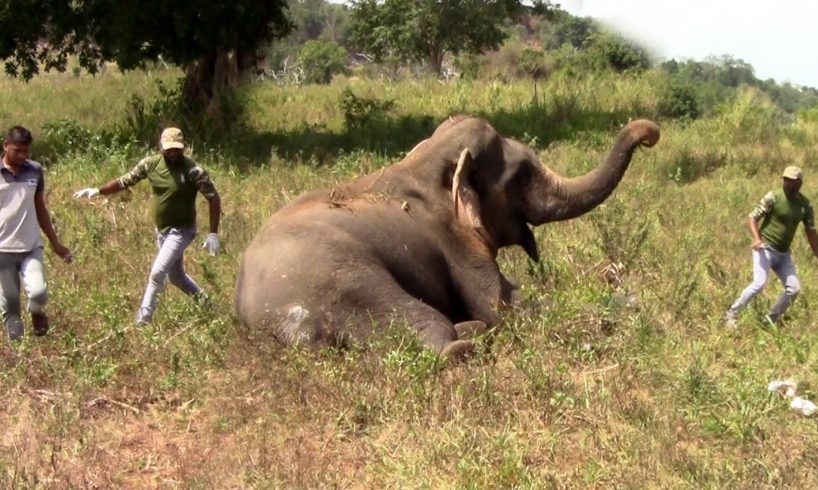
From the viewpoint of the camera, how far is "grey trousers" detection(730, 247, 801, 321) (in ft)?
27.7

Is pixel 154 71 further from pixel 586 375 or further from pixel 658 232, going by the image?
pixel 586 375

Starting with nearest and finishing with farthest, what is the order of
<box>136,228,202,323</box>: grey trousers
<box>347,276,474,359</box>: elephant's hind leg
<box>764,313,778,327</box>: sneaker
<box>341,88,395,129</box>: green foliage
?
1. <box>347,276,474,359</box>: elephant's hind leg
2. <box>136,228,202,323</box>: grey trousers
3. <box>764,313,778,327</box>: sneaker
4. <box>341,88,395,129</box>: green foliage

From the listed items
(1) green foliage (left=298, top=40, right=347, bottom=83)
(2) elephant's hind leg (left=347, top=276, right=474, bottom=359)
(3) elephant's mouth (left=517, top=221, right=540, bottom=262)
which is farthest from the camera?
→ (1) green foliage (left=298, top=40, right=347, bottom=83)

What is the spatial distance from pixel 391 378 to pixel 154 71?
778 inches

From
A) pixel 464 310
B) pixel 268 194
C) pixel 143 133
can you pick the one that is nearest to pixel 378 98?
pixel 143 133

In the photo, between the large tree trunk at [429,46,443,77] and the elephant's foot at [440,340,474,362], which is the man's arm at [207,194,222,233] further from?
the large tree trunk at [429,46,443,77]

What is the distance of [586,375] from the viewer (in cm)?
675

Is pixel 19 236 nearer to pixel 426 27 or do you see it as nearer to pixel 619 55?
pixel 619 55

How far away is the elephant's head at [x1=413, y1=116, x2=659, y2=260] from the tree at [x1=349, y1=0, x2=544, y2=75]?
1025 inches

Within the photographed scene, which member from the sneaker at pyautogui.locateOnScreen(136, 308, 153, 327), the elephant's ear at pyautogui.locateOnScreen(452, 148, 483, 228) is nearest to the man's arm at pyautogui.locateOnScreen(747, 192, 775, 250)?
the elephant's ear at pyautogui.locateOnScreen(452, 148, 483, 228)

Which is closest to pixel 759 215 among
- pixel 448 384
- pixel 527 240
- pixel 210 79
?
pixel 527 240

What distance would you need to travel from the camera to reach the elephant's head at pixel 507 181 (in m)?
7.98

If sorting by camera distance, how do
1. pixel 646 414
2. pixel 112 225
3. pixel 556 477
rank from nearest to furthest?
1. pixel 556 477
2. pixel 646 414
3. pixel 112 225

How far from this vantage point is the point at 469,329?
24.5 ft
